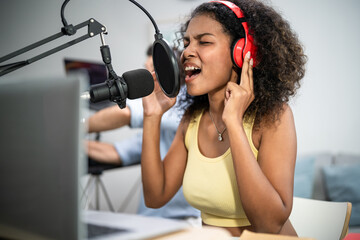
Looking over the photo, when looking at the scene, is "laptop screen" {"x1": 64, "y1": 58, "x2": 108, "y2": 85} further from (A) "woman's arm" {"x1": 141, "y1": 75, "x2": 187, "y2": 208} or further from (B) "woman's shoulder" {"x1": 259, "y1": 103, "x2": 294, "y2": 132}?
(B) "woman's shoulder" {"x1": 259, "y1": 103, "x2": 294, "y2": 132}

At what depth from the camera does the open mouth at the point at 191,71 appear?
1250 millimetres

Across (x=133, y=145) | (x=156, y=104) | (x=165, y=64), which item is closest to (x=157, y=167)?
(x=156, y=104)

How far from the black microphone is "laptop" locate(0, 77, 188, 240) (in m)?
0.32

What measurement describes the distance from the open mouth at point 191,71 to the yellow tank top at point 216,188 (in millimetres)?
246

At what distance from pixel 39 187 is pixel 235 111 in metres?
0.72

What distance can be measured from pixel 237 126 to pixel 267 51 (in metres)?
0.31

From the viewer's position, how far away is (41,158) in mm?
497

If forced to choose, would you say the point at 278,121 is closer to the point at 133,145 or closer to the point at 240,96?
the point at 240,96

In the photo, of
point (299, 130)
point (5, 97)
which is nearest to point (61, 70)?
point (299, 130)

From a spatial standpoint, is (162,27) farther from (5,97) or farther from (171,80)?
(5,97)

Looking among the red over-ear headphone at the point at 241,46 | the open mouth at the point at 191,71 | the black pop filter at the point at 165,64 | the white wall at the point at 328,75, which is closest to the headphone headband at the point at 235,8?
the red over-ear headphone at the point at 241,46

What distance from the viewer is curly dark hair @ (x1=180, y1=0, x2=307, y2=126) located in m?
1.21

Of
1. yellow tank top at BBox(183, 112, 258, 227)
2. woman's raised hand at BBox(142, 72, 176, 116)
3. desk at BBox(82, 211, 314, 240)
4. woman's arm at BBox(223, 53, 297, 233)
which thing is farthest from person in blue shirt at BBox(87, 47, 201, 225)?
desk at BBox(82, 211, 314, 240)

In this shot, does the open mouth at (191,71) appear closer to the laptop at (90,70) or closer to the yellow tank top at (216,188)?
the yellow tank top at (216,188)
